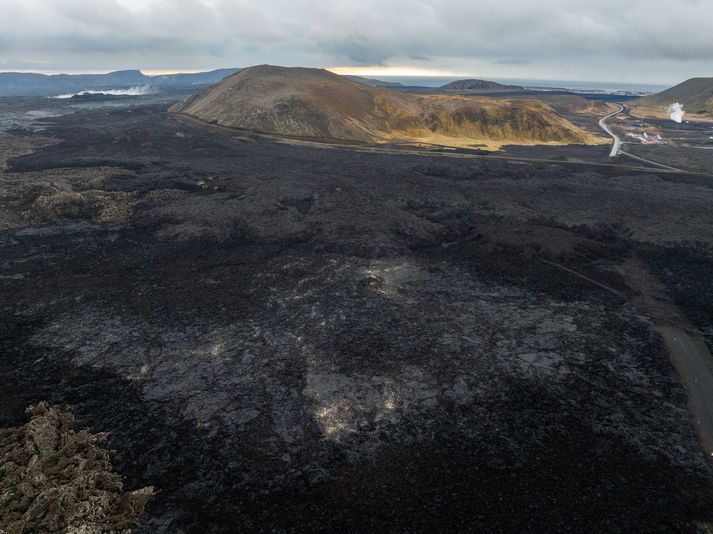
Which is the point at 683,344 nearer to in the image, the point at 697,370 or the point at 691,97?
the point at 697,370

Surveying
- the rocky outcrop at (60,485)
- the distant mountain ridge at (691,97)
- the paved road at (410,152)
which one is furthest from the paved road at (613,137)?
the rocky outcrop at (60,485)

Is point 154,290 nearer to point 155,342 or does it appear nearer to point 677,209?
point 155,342

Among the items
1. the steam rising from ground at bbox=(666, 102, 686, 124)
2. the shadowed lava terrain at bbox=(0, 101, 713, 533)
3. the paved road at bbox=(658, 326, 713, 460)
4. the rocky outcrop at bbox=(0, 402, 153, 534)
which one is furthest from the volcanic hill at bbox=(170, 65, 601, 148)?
the steam rising from ground at bbox=(666, 102, 686, 124)

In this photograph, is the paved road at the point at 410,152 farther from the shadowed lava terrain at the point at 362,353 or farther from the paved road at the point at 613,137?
the shadowed lava terrain at the point at 362,353

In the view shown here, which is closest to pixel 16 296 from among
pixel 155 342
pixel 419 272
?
pixel 155 342

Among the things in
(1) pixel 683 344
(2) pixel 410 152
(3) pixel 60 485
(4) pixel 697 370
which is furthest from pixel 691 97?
(3) pixel 60 485

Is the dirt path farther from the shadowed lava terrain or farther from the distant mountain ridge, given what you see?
the distant mountain ridge
